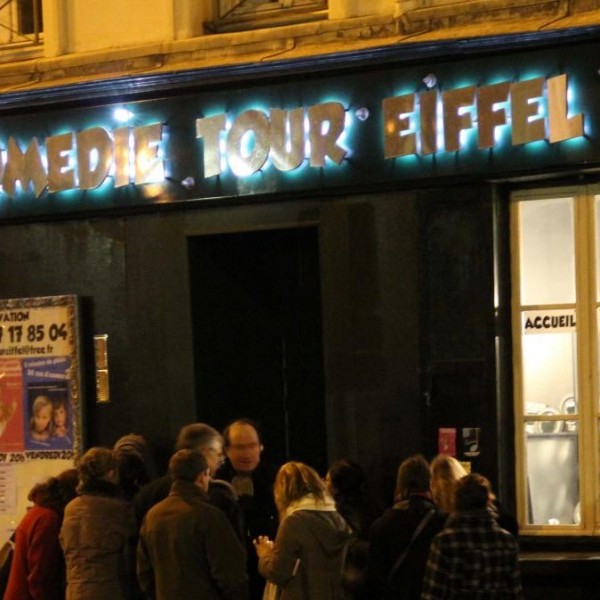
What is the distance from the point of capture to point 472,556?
749 cm

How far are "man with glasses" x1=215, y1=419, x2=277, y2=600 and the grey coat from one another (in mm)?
1213

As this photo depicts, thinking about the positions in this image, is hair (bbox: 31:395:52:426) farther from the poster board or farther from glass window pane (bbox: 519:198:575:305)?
glass window pane (bbox: 519:198:575:305)

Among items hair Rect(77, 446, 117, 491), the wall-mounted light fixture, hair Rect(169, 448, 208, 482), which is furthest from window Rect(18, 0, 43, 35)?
hair Rect(169, 448, 208, 482)

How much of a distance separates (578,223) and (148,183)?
3424 mm

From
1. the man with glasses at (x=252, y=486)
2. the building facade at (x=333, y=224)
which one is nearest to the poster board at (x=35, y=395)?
the building facade at (x=333, y=224)

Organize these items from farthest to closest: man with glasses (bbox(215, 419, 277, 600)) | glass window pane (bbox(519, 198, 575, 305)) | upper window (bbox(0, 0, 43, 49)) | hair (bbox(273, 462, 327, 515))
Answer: upper window (bbox(0, 0, 43, 49)), glass window pane (bbox(519, 198, 575, 305)), man with glasses (bbox(215, 419, 277, 600)), hair (bbox(273, 462, 327, 515))

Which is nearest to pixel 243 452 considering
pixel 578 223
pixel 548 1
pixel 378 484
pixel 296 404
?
pixel 378 484

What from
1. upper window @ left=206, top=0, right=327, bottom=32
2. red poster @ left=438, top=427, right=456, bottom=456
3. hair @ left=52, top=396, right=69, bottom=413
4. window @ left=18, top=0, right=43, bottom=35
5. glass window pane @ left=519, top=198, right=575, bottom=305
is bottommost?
red poster @ left=438, top=427, right=456, bottom=456

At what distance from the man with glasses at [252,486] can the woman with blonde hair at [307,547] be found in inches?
46.5

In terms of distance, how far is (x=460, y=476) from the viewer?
8.37 meters

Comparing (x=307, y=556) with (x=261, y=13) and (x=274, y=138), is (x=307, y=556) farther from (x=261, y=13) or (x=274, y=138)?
(x=261, y=13)

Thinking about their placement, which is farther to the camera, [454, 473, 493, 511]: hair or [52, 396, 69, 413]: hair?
[52, 396, 69, 413]: hair

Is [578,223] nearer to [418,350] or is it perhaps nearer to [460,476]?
[418,350]

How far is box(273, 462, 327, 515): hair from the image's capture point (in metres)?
8.13
